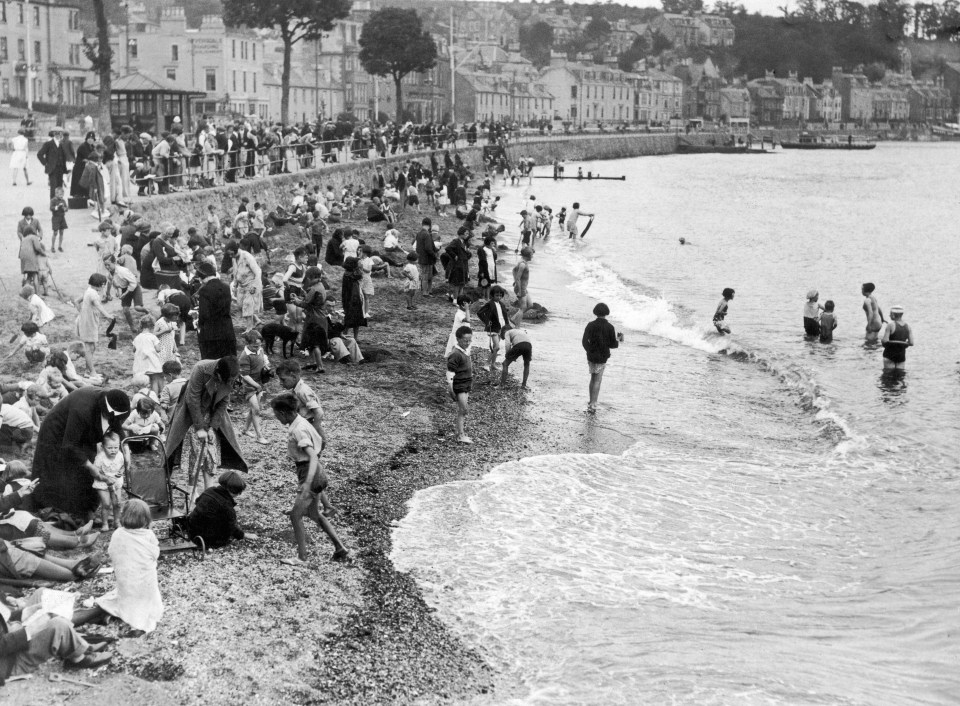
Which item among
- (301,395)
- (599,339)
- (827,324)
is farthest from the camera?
(827,324)

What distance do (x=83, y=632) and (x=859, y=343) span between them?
65.5 feet

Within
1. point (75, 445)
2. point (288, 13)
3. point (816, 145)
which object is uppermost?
point (288, 13)

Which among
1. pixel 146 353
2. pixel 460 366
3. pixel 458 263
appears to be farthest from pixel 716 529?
pixel 458 263

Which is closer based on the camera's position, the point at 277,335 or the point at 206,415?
the point at 206,415

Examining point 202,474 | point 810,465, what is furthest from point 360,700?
point 810,465

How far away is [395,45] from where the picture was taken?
9044 cm

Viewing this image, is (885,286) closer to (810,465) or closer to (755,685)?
(810,465)

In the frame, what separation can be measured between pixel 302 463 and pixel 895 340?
45.6 feet

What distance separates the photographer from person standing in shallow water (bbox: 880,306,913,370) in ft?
66.7

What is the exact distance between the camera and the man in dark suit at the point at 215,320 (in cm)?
1384

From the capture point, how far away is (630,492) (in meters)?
13.3

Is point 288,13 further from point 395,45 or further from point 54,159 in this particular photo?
point 54,159

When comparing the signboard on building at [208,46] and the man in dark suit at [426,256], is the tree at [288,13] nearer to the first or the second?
the signboard on building at [208,46]

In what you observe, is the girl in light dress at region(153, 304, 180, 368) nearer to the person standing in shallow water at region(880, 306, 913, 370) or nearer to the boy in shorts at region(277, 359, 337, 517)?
the boy in shorts at region(277, 359, 337, 517)
